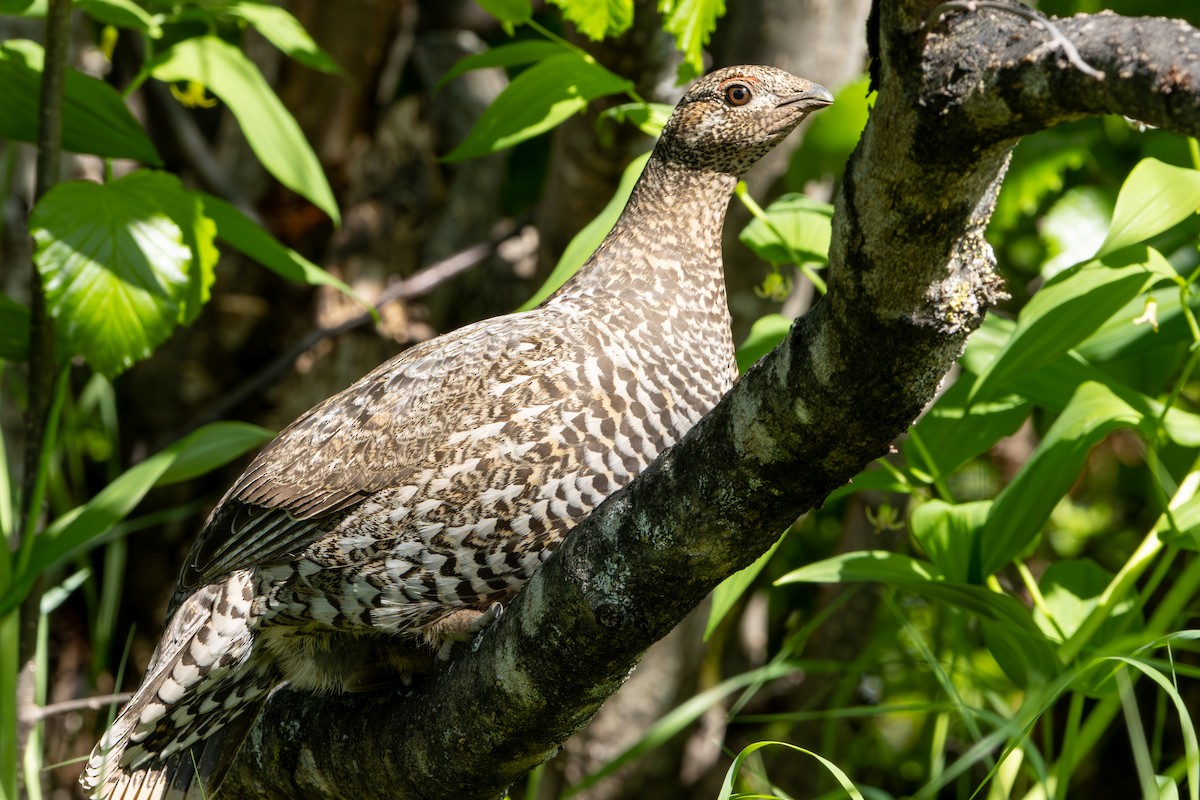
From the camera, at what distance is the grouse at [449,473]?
2391 millimetres

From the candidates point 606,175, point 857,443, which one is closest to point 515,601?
point 857,443

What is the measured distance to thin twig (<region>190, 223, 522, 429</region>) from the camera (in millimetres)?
4785

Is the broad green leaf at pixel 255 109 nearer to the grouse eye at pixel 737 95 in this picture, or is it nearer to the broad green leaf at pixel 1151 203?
the grouse eye at pixel 737 95

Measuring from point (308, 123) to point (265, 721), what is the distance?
9.19 feet

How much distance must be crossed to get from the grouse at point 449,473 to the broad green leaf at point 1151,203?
666 millimetres

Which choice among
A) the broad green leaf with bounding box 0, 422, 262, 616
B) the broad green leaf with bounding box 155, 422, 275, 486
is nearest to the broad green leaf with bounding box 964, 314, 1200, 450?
the broad green leaf with bounding box 155, 422, 275, 486

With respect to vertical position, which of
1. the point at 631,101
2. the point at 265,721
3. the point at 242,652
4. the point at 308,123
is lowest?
the point at 265,721

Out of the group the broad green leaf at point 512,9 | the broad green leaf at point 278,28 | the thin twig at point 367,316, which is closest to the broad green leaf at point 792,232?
the broad green leaf at point 512,9

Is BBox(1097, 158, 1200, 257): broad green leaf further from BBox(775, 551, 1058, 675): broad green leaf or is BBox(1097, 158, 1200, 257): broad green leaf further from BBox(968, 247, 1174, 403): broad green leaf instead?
BBox(775, 551, 1058, 675): broad green leaf

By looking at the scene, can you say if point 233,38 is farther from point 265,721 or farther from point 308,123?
point 265,721

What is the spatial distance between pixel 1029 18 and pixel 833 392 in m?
0.50

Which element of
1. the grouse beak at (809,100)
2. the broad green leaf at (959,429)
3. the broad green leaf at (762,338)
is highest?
the grouse beak at (809,100)

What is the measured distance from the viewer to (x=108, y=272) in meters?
2.74

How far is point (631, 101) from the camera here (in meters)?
3.91
